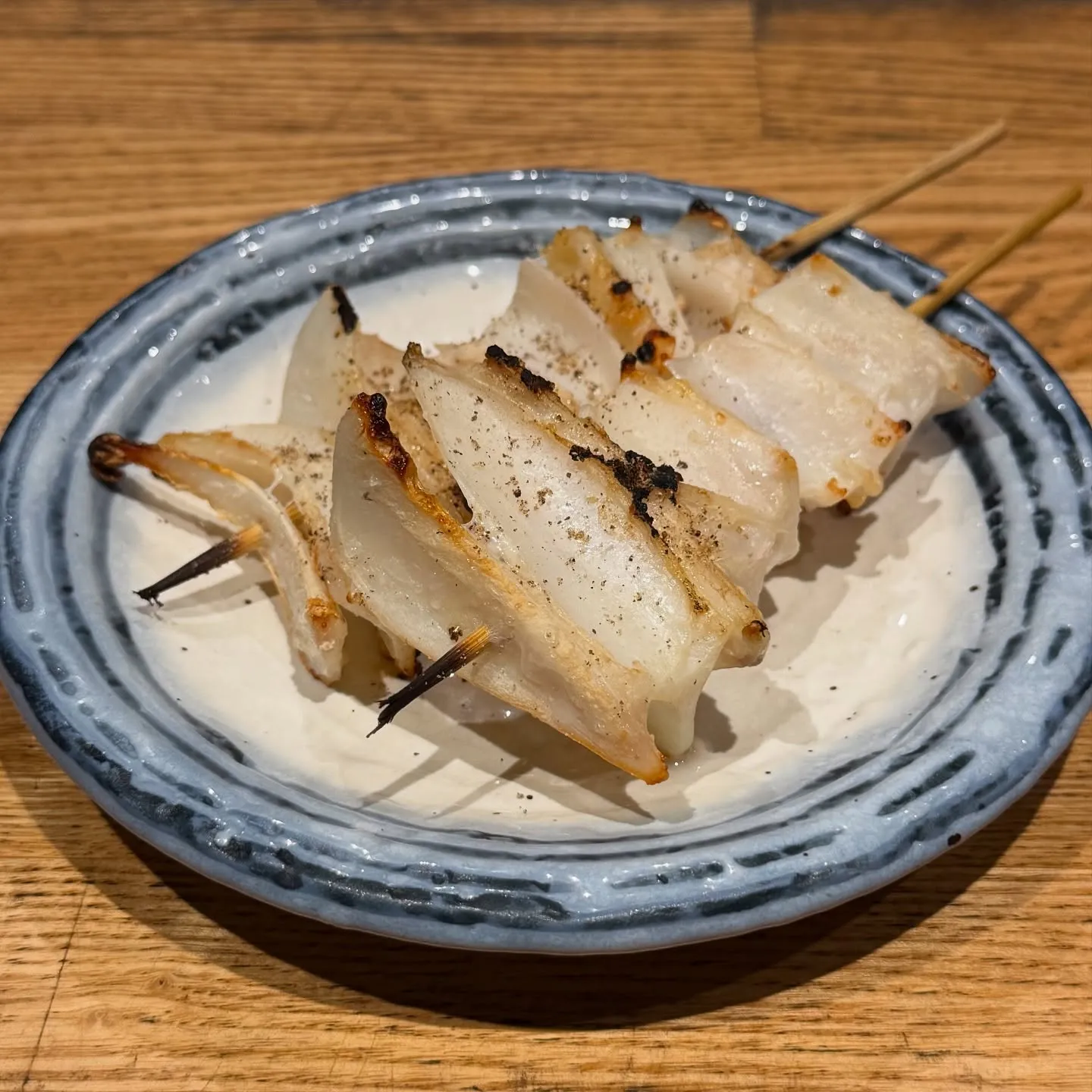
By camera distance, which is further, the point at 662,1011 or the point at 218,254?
the point at 218,254

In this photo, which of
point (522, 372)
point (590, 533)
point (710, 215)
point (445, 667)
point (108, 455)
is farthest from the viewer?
point (710, 215)

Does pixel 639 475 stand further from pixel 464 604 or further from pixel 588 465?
pixel 464 604

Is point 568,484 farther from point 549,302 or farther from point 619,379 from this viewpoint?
point 549,302

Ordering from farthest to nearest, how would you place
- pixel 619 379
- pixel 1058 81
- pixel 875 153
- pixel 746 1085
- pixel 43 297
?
pixel 1058 81, pixel 875 153, pixel 43 297, pixel 619 379, pixel 746 1085

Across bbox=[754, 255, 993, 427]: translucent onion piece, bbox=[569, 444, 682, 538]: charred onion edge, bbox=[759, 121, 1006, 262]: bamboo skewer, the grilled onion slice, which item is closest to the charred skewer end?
the grilled onion slice

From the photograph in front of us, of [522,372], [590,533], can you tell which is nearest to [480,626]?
[590,533]

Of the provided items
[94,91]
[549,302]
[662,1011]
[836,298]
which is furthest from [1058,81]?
[662,1011]
